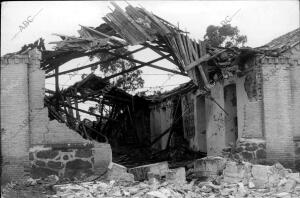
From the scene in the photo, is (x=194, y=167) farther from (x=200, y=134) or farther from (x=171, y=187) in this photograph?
(x=200, y=134)

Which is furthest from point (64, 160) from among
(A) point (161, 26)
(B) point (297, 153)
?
(B) point (297, 153)

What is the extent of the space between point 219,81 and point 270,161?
368 centimetres

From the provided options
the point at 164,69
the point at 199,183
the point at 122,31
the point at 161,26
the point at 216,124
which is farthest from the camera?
the point at 216,124

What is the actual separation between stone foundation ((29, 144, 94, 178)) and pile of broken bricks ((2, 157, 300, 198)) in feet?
1.63

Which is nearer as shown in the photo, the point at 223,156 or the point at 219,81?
the point at 223,156

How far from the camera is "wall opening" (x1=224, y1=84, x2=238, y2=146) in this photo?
16312mm

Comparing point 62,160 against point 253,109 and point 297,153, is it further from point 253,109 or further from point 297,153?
point 297,153

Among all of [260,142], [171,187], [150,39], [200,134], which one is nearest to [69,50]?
[150,39]

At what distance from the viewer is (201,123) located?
19.3 metres

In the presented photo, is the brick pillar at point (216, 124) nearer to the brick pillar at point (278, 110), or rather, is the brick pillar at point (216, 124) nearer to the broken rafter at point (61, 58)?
the brick pillar at point (278, 110)

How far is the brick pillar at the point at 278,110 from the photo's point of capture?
46.0ft

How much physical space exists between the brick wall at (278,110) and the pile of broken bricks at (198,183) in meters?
0.65

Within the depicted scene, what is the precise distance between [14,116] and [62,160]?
5.28 ft

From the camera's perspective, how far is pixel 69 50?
44.4 ft
